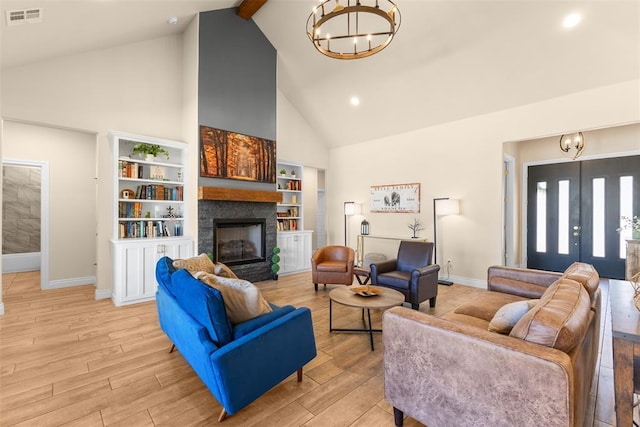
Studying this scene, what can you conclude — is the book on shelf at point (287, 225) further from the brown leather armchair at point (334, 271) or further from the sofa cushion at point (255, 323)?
the sofa cushion at point (255, 323)

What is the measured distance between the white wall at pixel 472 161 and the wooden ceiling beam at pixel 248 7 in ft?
11.3

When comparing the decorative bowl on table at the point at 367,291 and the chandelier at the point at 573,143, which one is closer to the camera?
the decorative bowl on table at the point at 367,291

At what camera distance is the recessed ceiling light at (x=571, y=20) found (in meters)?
3.41

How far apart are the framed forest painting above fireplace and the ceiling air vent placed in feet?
6.97

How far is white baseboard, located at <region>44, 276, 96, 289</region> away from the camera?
4.92 metres

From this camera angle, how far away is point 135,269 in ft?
13.5

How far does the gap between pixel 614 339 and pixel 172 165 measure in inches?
207

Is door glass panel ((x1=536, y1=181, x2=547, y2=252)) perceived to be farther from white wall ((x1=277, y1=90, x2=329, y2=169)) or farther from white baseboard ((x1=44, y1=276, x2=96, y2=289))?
white baseboard ((x1=44, y1=276, x2=96, y2=289))

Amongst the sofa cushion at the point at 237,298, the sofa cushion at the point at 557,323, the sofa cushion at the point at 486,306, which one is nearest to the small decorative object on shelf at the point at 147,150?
the sofa cushion at the point at 237,298

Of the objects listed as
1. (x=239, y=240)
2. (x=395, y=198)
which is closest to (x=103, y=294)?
(x=239, y=240)

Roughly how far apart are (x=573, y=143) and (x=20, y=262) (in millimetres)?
11384

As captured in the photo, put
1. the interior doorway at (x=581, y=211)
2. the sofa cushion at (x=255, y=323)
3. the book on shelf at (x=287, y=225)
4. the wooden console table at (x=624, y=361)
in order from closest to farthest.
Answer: the wooden console table at (x=624, y=361) < the sofa cushion at (x=255, y=323) < the interior doorway at (x=581, y=211) < the book on shelf at (x=287, y=225)

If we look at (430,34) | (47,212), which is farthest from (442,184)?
(47,212)

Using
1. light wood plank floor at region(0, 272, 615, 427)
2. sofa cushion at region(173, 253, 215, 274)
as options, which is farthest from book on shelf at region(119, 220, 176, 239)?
sofa cushion at region(173, 253, 215, 274)
